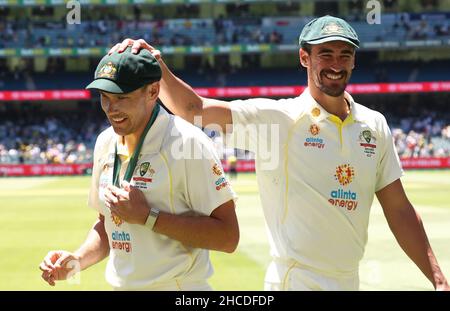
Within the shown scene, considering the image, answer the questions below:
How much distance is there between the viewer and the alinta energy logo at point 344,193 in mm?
3945

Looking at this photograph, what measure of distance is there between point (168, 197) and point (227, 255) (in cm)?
794

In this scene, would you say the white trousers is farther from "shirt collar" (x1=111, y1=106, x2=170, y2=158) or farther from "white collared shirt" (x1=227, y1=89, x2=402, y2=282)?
"shirt collar" (x1=111, y1=106, x2=170, y2=158)

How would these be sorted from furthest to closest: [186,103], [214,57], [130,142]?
[214,57] → [186,103] → [130,142]

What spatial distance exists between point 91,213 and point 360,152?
14604mm

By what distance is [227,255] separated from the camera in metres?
11.1

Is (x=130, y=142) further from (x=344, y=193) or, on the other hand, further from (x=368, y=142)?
(x=368, y=142)

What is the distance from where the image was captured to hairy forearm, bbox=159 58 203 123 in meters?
3.75

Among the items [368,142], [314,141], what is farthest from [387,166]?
[314,141]

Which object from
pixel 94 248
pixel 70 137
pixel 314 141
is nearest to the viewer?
pixel 94 248

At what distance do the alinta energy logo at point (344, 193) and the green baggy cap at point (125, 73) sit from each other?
4.32 feet

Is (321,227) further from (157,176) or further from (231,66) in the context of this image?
(231,66)

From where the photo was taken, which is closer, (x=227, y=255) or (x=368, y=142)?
(x=368, y=142)

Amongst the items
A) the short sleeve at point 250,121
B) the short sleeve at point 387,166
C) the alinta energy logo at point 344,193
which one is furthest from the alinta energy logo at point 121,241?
the short sleeve at point 387,166
